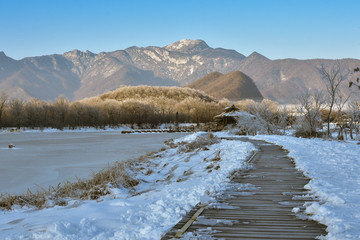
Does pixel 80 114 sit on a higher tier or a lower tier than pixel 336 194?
higher

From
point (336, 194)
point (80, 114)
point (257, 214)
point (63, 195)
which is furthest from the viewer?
point (80, 114)

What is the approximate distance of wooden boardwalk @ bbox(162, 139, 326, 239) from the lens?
4.40 metres

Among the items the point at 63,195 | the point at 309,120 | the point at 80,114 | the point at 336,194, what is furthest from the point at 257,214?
the point at 80,114

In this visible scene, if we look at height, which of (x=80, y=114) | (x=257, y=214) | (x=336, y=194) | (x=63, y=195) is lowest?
(x=63, y=195)

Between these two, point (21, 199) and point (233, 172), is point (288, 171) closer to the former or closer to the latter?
point (233, 172)

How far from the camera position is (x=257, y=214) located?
5312 millimetres

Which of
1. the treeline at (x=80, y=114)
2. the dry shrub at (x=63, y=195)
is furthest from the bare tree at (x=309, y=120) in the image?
the treeline at (x=80, y=114)

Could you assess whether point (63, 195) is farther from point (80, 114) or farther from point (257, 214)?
point (80, 114)

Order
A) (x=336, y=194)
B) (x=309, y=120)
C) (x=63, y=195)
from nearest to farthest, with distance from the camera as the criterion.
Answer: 1. (x=336, y=194)
2. (x=63, y=195)
3. (x=309, y=120)

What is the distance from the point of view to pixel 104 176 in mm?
12000

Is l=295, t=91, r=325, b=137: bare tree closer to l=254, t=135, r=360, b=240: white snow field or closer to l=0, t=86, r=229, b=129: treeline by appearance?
l=254, t=135, r=360, b=240: white snow field

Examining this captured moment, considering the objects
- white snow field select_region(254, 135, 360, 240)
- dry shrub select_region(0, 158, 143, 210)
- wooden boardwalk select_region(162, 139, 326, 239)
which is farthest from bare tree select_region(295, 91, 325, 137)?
wooden boardwalk select_region(162, 139, 326, 239)

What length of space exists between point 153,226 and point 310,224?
2.08 metres

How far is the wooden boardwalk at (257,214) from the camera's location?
4.40 meters
